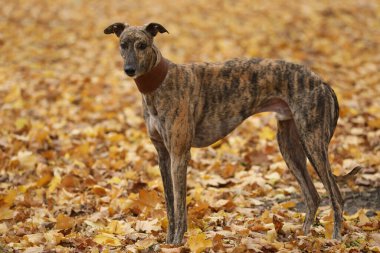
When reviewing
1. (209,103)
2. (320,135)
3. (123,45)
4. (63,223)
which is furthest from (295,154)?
(63,223)

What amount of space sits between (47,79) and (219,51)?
174 inches

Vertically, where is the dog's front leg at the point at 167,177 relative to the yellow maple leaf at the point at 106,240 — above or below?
above

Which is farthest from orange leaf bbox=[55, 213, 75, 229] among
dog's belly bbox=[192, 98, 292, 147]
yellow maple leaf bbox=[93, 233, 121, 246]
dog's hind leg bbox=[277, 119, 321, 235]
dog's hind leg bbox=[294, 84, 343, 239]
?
dog's hind leg bbox=[294, 84, 343, 239]

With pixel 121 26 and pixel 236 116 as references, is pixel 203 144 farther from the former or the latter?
pixel 121 26

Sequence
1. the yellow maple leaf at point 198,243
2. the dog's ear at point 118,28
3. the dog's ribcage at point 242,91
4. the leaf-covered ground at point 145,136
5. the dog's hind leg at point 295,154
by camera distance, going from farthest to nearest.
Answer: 1. the dog's hind leg at point 295,154
2. the leaf-covered ground at point 145,136
3. the dog's ribcage at point 242,91
4. the dog's ear at point 118,28
5. the yellow maple leaf at point 198,243

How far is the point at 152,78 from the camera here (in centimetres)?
496

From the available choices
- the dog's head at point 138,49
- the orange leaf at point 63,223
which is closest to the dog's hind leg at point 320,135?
the dog's head at point 138,49

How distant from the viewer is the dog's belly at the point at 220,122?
530 cm

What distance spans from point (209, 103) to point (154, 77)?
62 centimetres

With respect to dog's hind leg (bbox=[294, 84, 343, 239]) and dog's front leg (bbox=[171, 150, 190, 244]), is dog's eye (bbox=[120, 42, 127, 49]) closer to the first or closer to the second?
dog's front leg (bbox=[171, 150, 190, 244])

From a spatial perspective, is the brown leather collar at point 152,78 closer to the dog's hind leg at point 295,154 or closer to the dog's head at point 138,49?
the dog's head at point 138,49

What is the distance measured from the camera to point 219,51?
1423 cm

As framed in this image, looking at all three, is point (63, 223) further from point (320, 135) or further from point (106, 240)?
point (320, 135)

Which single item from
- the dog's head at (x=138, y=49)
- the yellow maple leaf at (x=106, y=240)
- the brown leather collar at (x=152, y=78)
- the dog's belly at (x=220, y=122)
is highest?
the dog's head at (x=138, y=49)
